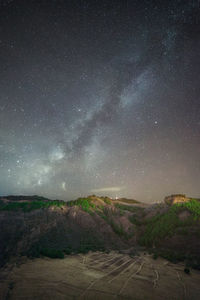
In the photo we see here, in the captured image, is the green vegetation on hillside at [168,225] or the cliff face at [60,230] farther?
the green vegetation on hillside at [168,225]

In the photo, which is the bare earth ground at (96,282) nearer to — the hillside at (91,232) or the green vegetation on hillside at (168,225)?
the hillside at (91,232)

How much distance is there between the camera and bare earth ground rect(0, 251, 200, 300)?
9.28m

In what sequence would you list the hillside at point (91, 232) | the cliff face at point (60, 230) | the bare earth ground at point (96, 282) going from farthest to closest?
the cliff face at point (60, 230) < the hillside at point (91, 232) < the bare earth ground at point (96, 282)

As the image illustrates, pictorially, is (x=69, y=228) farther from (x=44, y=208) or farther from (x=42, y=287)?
(x=42, y=287)

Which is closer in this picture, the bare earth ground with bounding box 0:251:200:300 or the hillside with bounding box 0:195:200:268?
the bare earth ground with bounding box 0:251:200:300

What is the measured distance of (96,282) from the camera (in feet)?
35.7

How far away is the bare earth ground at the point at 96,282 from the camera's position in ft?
30.5

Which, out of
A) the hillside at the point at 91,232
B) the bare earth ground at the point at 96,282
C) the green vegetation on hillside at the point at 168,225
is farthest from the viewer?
the green vegetation on hillside at the point at 168,225

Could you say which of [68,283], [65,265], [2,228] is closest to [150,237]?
[65,265]

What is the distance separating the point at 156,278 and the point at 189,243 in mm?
15133

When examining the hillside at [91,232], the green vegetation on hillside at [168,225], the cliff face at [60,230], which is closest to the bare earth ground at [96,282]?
the hillside at [91,232]

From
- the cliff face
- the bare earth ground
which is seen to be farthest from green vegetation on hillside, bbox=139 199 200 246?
the bare earth ground

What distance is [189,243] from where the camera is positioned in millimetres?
23234

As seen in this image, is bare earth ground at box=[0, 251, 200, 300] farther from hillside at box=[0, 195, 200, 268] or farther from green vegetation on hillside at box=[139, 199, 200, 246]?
Answer: green vegetation on hillside at box=[139, 199, 200, 246]
